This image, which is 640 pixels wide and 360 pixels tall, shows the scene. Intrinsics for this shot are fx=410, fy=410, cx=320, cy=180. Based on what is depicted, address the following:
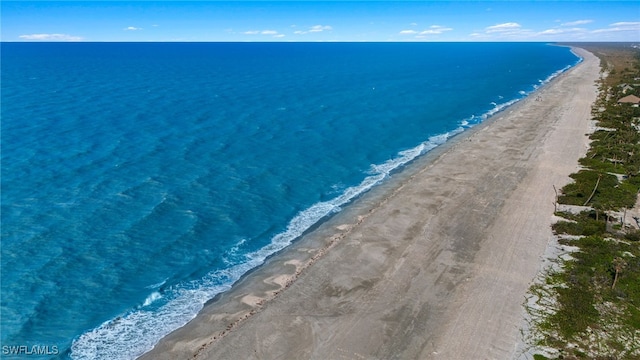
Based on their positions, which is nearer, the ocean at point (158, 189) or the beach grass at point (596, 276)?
the beach grass at point (596, 276)

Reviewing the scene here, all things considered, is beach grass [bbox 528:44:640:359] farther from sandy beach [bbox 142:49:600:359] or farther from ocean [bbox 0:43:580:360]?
ocean [bbox 0:43:580:360]

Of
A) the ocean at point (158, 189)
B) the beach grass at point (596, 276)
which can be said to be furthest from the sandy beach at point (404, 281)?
the ocean at point (158, 189)

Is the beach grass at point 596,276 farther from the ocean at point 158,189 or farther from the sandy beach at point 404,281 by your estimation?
the ocean at point 158,189

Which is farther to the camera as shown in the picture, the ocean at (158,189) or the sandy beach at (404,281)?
the ocean at (158,189)

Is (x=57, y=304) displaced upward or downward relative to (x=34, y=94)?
downward

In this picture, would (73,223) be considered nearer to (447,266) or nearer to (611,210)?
(447,266)

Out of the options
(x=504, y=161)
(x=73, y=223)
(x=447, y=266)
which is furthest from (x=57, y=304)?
(x=504, y=161)

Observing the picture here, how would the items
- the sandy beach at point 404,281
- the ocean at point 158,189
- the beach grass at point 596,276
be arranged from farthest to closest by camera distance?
the ocean at point 158,189, the sandy beach at point 404,281, the beach grass at point 596,276

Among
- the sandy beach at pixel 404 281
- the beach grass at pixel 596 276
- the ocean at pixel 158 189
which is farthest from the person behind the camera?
the ocean at pixel 158 189

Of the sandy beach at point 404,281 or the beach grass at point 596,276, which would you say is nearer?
the beach grass at point 596,276
